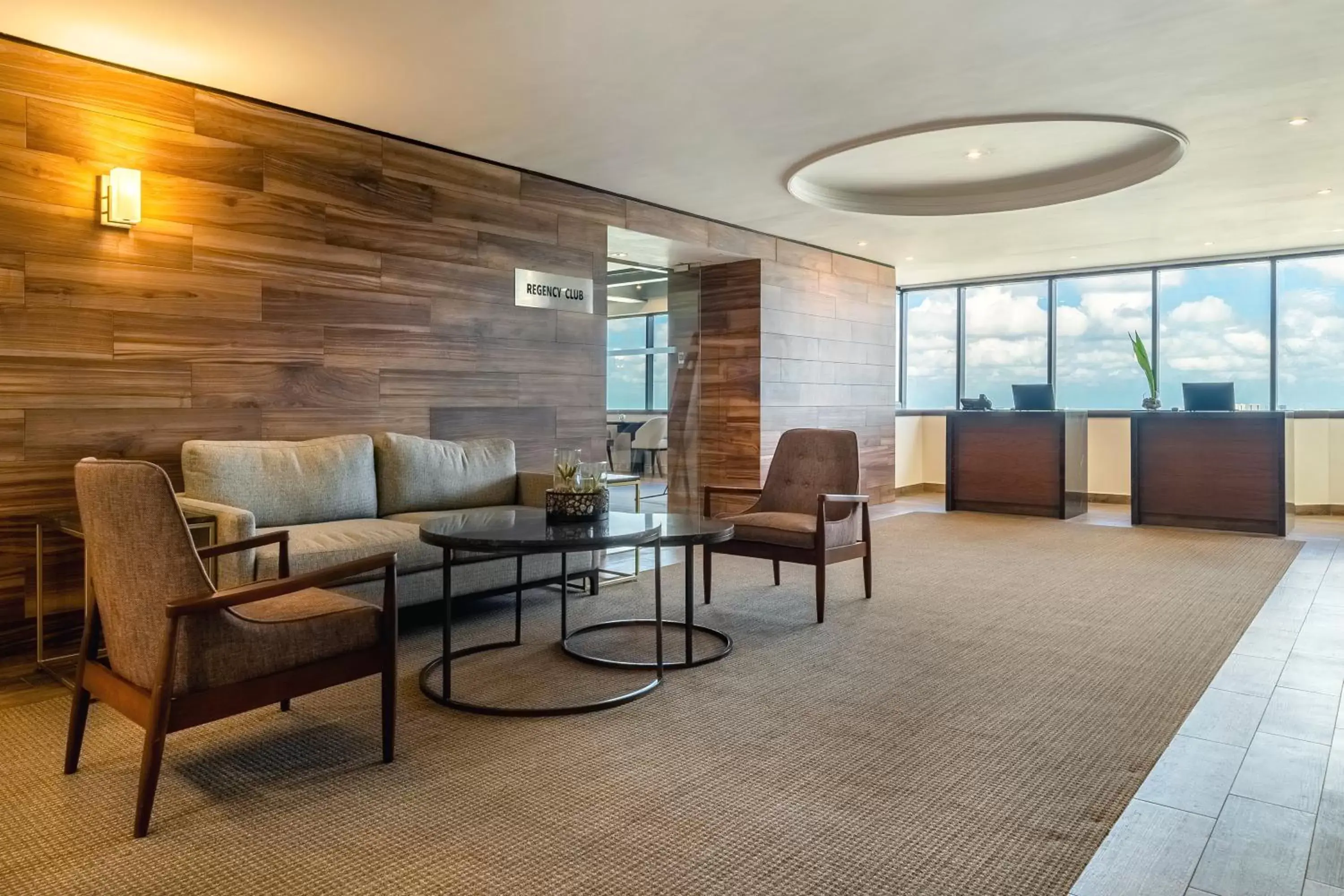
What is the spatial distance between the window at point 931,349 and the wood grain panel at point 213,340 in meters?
8.39

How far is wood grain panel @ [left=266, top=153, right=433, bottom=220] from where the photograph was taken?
15.0ft

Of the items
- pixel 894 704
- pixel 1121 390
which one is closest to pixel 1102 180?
pixel 1121 390

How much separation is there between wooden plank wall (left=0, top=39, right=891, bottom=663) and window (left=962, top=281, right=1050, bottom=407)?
646 centimetres

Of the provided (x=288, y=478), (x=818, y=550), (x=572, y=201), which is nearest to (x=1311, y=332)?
(x=818, y=550)

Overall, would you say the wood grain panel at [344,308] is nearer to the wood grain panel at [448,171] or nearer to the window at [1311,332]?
the wood grain panel at [448,171]

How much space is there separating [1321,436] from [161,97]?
33.3ft

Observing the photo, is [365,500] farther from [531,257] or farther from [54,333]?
[531,257]

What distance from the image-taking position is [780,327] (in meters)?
8.11

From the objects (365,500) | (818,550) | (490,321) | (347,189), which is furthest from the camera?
(490,321)

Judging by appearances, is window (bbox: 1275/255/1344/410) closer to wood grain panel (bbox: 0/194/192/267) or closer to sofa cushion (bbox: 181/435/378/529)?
sofa cushion (bbox: 181/435/378/529)

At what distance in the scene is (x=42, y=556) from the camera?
12.1ft

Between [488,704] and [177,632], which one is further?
[488,704]

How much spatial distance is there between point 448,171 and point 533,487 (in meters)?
2.07

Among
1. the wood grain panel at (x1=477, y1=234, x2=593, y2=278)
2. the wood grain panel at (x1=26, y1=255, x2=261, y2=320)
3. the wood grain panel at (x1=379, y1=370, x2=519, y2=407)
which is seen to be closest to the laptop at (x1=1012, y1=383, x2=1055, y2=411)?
the wood grain panel at (x1=477, y1=234, x2=593, y2=278)
